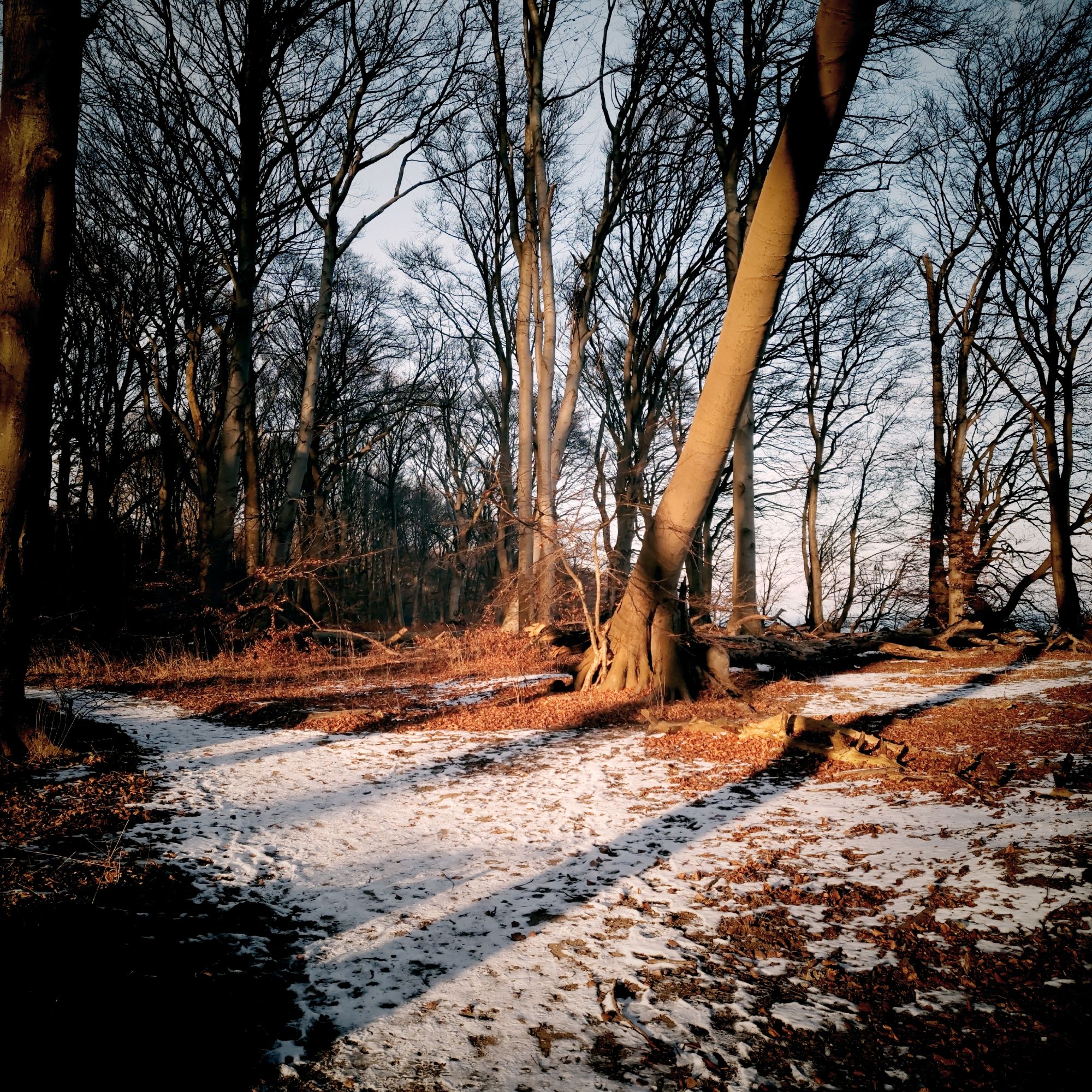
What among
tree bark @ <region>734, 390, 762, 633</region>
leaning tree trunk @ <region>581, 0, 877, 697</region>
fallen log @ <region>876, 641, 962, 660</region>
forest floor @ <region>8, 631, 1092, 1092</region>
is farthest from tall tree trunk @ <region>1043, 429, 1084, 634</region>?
leaning tree trunk @ <region>581, 0, 877, 697</region>

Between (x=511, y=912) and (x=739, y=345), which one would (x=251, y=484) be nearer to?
(x=739, y=345)

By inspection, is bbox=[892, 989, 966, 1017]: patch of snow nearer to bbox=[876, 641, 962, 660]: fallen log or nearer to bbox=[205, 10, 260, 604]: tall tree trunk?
bbox=[876, 641, 962, 660]: fallen log

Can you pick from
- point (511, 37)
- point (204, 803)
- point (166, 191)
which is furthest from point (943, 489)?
point (166, 191)

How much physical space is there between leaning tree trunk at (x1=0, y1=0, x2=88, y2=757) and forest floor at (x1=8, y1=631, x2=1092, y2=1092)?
981 mm

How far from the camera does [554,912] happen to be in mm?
2902

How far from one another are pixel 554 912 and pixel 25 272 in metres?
5.27

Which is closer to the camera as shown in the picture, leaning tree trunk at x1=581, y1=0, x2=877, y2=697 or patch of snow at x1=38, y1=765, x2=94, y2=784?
patch of snow at x1=38, y1=765, x2=94, y2=784

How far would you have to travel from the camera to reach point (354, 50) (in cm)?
1308

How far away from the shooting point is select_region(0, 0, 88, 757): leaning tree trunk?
4.33 meters

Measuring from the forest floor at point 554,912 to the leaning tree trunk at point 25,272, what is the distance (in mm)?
981

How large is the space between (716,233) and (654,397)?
5.02 metres

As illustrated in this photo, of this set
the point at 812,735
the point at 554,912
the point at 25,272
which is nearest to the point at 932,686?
the point at 812,735

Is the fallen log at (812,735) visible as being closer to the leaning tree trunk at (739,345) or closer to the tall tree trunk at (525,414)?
the leaning tree trunk at (739,345)

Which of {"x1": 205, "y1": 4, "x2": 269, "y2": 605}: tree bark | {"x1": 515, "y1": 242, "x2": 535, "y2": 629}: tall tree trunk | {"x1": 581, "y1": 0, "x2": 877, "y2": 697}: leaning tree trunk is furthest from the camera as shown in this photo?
{"x1": 515, "y1": 242, "x2": 535, "y2": 629}: tall tree trunk
